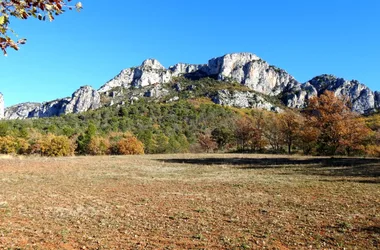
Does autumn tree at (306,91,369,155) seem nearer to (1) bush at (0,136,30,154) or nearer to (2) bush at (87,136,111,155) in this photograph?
(2) bush at (87,136,111,155)

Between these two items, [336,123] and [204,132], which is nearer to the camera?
[336,123]

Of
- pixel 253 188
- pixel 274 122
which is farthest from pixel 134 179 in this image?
pixel 274 122

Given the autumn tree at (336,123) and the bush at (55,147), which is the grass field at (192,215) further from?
the bush at (55,147)

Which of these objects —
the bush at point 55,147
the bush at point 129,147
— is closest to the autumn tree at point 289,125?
the bush at point 129,147

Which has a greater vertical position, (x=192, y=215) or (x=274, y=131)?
(x=274, y=131)

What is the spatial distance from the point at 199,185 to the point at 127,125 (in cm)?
10669

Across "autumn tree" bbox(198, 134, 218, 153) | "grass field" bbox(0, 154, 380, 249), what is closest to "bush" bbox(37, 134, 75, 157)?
"autumn tree" bbox(198, 134, 218, 153)

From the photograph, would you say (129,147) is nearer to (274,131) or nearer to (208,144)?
(208,144)

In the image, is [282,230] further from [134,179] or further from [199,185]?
[134,179]

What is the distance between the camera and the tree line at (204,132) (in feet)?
150

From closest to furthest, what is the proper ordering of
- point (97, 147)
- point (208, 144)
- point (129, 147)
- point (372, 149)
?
1. point (372, 149)
2. point (129, 147)
3. point (97, 147)
4. point (208, 144)

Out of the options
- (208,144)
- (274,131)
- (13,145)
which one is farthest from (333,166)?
(13,145)

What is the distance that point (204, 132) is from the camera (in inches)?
5079

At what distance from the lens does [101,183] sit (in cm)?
2536
